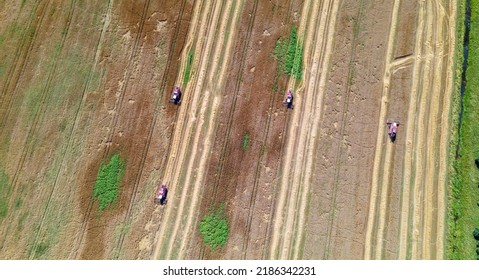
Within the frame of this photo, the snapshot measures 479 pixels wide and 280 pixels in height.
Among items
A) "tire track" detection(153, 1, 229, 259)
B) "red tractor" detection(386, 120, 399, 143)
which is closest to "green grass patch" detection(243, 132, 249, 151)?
"tire track" detection(153, 1, 229, 259)

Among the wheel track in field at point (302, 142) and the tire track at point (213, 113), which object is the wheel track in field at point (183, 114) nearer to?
the tire track at point (213, 113)

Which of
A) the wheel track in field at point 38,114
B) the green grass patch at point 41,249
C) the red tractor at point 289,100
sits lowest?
the green grass patch at point 41,249

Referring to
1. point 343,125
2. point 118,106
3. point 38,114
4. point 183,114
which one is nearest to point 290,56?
point 343,125

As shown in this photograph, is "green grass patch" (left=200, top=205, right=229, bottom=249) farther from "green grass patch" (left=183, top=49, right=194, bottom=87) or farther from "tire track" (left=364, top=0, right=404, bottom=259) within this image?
"tire track" (left=364, top=0, right=404, bottom=259)

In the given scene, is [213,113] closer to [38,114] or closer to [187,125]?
[187,125]

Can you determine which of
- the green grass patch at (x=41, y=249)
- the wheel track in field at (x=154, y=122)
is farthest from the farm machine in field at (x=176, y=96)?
the green grass patch at (x=41, y=249)

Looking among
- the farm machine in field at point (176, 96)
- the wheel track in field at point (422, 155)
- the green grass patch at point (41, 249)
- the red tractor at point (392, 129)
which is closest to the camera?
the green grass patch at point (41, 249)

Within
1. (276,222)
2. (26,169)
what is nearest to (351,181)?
(276,222)
